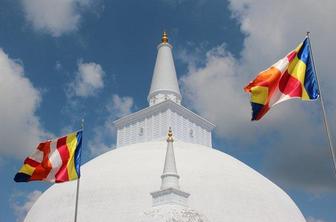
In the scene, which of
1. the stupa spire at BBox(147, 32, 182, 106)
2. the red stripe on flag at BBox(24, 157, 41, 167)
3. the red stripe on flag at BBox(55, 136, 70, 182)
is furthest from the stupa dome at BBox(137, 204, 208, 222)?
the stupa spire at BBox(147, 32, 182, 106)

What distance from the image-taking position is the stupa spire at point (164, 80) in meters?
43.5

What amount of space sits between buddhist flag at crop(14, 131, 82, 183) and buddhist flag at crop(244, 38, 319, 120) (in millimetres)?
9266

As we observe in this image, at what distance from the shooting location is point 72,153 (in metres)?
21.1

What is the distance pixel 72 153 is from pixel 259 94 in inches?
383

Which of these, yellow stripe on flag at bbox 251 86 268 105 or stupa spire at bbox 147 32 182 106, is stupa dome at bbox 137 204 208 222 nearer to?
yellow stripe on flag at bbox 251 86 268 105

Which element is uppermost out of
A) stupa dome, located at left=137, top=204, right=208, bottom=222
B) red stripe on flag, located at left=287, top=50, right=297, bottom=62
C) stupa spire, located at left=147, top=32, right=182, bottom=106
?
stupa spire, located at left=147, top=32, right=182, bottom=106

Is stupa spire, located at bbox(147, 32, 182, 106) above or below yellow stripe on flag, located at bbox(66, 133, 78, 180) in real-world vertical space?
above

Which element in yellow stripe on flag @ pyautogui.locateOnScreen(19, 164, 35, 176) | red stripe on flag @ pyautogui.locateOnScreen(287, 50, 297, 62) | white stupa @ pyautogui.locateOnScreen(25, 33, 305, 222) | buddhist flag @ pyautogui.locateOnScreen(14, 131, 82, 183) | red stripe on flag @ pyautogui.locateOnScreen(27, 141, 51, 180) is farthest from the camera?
white stupa @ pyautogui.locateOnScreen(25, 33, 305, 222)

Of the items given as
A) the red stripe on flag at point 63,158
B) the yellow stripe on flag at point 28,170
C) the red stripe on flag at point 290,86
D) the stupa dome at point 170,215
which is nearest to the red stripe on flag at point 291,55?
the red stripe on flag at point 290,86

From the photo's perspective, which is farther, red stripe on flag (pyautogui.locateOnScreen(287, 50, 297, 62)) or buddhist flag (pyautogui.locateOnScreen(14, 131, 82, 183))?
buddhist flag (pyautogui.locateOnScreen(14, 131, 82, 183))

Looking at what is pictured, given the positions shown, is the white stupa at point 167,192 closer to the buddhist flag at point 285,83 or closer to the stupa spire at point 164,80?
the stupa spire at point 164,80

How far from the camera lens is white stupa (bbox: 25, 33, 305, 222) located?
2520cm

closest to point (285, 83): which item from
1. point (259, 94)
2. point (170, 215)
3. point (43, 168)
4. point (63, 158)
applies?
point (259, 94)

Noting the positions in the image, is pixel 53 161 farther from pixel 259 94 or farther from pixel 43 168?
pixel 259 94
